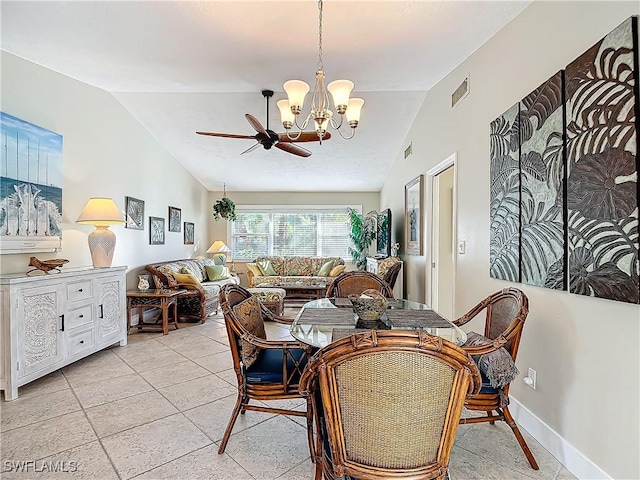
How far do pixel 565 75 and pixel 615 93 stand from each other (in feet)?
1.40

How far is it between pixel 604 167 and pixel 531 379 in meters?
1.38

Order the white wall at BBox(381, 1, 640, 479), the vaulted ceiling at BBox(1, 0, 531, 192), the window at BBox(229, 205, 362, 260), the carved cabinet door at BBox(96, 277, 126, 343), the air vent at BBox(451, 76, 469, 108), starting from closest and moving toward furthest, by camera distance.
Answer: the white wall at BBox(381, 1, 640, 479) → the vaulted ceiling at BBox(1, 0, 531, 192) → the air vent at BBox(451, 76, 469, 108) → the carved cabinet door at BBox(96, 277, 126, 343) → the window at BBox(229, 205, 362, 260)

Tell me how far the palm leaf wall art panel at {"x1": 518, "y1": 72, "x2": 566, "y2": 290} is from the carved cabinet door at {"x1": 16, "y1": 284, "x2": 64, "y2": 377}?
3.69 meters

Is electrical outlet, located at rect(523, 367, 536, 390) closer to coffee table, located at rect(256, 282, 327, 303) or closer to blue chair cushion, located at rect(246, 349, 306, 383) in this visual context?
blue chair cushion, located at rect(246, 349, 306, 383)

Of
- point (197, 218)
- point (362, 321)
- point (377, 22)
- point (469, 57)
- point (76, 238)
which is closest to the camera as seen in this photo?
point (362, 321)

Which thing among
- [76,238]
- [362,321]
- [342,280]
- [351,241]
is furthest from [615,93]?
[351,241]

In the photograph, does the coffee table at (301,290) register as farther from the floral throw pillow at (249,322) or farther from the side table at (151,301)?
the floral throw pillow at (249,322)

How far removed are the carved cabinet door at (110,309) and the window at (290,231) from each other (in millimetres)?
4611

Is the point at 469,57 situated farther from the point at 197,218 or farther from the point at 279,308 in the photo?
the point at 197,218

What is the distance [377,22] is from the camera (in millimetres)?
2688

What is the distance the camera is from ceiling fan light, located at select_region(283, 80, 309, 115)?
2586 millimetres

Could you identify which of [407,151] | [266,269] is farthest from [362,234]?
[407,151]

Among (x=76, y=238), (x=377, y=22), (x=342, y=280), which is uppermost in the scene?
(x=377, y=22)

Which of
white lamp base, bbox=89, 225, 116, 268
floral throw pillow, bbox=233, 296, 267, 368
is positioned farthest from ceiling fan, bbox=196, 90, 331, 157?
floral throw pillow, bbox=233, 296, 267, 368
